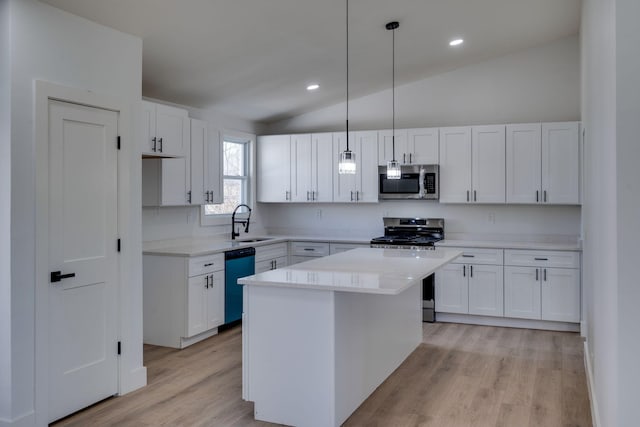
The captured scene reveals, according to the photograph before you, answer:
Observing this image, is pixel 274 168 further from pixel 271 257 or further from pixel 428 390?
pixel 428 390

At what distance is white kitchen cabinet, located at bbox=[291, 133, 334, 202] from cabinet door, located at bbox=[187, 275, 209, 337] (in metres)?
2.09

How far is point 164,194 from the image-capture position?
4801 mm

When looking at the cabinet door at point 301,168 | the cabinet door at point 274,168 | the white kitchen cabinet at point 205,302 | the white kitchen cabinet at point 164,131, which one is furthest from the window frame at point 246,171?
the white kitchen cabinet at point 205,302

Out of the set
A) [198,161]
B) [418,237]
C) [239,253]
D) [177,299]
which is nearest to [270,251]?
[239,253]

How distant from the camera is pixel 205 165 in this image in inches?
211

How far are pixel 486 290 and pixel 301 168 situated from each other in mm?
2686

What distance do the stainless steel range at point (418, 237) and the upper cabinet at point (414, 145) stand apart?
753 mm

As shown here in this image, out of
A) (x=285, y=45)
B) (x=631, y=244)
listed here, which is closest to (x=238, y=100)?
(x=285, y=45)

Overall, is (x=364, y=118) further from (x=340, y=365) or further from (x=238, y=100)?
(x=340, y=365)

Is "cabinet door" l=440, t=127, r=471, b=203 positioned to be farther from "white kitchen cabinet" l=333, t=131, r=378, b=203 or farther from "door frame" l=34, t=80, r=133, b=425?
"door frame" l=34, t=80, r=133, b=425

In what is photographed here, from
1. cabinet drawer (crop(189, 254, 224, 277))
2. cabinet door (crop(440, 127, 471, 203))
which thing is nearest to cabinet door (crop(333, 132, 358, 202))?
cabinet door (crop(440, 127, 471, 203))

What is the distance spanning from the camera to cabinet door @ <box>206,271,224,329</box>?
4.82m

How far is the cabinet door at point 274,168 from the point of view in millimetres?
6539

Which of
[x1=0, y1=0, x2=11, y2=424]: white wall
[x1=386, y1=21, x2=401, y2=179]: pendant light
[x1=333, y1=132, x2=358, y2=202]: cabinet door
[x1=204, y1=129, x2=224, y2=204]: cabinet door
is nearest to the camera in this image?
[x1=0, y1=0, x2=11, y2=424]: white wall
